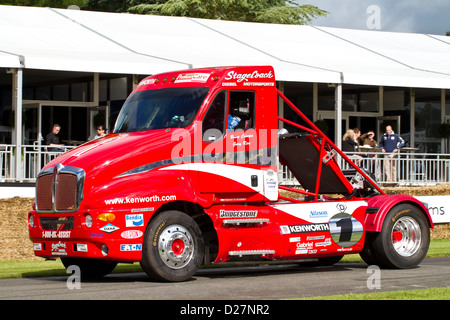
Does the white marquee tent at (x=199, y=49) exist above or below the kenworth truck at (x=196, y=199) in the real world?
above

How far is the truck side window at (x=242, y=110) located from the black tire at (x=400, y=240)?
2.94 meters

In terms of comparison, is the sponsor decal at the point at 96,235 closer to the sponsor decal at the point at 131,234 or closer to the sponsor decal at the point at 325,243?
the sponsor decal at the point at 131,234

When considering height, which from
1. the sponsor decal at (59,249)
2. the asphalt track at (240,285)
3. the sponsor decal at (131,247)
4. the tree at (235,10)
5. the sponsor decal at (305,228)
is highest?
the tree at (235,10)

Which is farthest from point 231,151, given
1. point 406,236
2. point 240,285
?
point 406,236

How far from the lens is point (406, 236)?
14.1 meters

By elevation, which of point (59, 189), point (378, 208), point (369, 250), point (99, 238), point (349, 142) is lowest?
point (369, 250)

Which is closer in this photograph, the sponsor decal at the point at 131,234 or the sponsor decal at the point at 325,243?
the sponsor decal at the point at 131,234

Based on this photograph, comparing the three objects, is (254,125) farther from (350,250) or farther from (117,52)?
(117,52)

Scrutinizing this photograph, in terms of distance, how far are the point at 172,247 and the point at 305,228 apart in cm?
238

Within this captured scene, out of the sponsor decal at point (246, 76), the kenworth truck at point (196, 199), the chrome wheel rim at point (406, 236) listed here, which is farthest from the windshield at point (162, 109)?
the chrome wheel rim at point (406, 236)

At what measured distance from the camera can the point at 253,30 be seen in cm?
2925

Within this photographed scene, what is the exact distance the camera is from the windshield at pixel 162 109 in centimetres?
1212

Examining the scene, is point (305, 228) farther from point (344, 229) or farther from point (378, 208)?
point (378, 208)

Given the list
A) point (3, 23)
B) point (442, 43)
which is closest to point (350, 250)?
point (3, 23)
